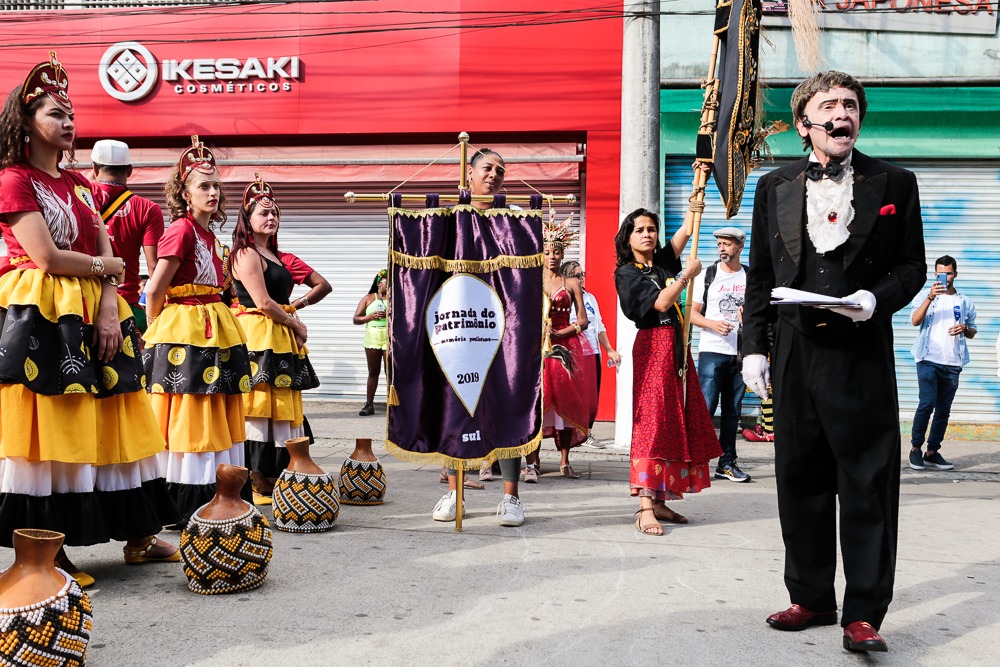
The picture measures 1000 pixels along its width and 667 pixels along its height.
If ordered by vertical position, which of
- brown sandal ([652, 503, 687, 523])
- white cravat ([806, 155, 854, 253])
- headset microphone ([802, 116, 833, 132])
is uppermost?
headset microphone ([802, 116, 833, 132])

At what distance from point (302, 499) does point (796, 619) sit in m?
2.71

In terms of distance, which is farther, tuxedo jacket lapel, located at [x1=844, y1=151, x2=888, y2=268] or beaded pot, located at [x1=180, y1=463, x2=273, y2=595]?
beaded pot, located at [x1=180, y1=463, x2=273, y2=595]

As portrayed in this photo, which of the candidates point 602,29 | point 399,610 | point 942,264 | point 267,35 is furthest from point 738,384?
point 267,35

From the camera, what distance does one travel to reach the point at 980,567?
465 centimetres

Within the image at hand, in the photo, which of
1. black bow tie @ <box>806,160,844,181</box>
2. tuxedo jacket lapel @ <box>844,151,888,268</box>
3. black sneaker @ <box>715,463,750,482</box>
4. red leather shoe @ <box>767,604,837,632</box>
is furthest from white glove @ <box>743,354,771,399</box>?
black sneaker @ <box>715,463,750,482</box>

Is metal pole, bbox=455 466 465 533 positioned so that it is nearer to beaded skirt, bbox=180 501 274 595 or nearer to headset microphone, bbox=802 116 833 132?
beaded skirt, bbox=180 501 274 595

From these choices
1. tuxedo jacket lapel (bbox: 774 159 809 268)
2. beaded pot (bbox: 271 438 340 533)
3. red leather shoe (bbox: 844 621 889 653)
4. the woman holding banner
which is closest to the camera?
red leather shoe (bbox: 844 621 889 653)

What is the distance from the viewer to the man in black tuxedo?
338cm

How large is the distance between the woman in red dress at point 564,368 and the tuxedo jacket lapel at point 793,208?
11.7 ft

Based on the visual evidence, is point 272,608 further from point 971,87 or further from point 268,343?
point 971,87

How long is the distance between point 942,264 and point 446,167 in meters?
5.97

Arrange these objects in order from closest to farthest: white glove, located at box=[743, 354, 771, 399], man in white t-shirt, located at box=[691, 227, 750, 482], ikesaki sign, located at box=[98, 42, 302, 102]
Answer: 1. white glove, located at box=[743, 354, 771, 399]
2. man in white t-shirt, located at box=[691, 227, 750, 482]
3. ikesaki sign, located at box=[98, 42, 302, 102]

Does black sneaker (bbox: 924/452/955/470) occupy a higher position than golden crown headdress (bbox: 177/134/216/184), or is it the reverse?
golden crown headdress (bbox: 177/134/216/184)

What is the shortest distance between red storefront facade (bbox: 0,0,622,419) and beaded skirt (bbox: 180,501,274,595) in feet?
24.9
